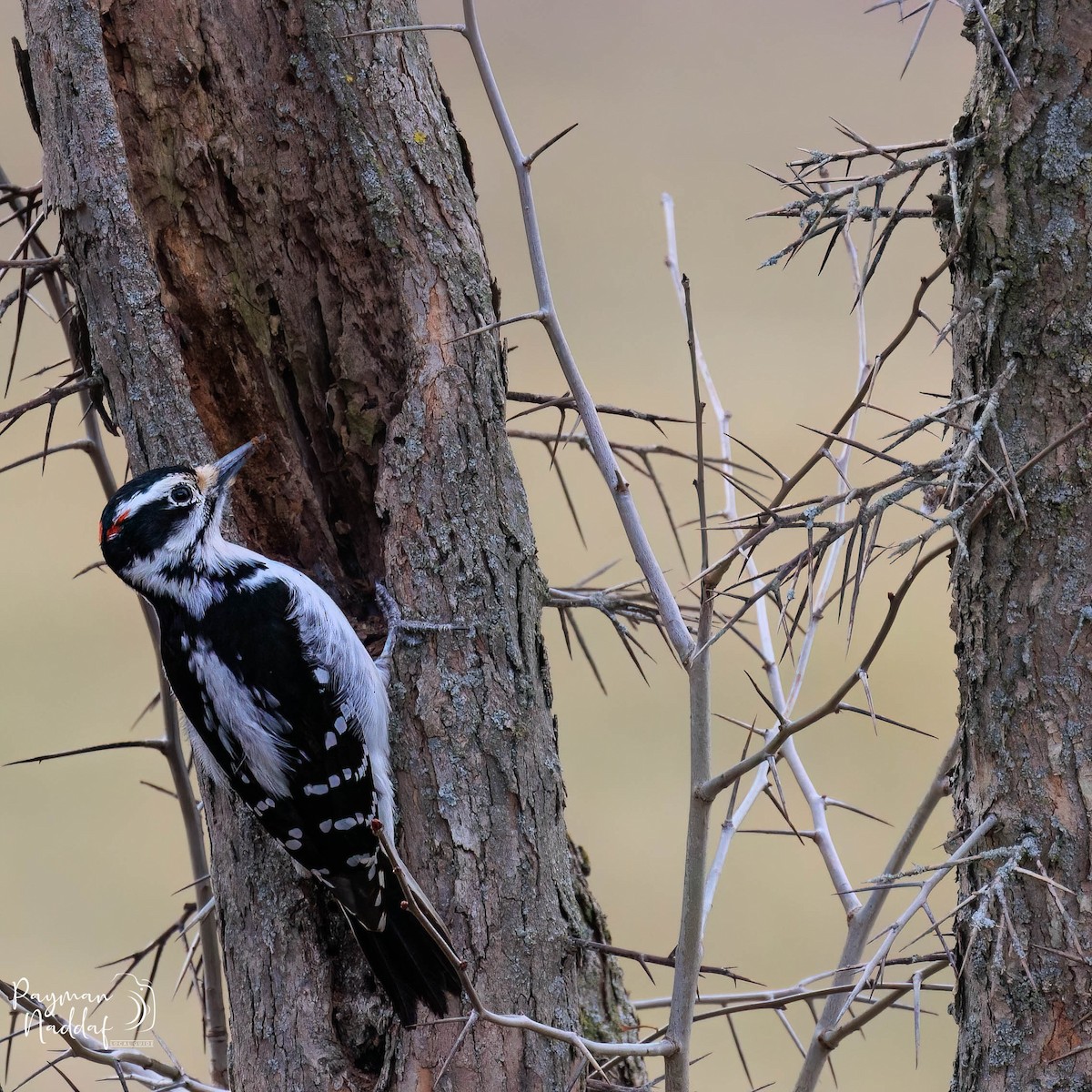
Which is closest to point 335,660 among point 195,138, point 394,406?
point 394,406

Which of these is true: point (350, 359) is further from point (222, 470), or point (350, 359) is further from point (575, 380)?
point (575, 380)

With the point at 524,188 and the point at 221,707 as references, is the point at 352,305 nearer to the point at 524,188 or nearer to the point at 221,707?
the point at 524,188

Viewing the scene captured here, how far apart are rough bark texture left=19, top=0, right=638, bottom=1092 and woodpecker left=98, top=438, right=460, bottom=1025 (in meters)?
0.07

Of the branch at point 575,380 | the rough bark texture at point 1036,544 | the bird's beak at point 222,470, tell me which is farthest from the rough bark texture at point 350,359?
the rough bark texture at point 1036,544

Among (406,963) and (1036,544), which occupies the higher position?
(1036,544)

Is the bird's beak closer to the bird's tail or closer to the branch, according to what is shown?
the branch

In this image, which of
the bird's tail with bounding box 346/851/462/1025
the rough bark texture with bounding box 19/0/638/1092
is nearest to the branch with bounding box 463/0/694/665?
the rough bark texture with bounding box 19/0/638/1092

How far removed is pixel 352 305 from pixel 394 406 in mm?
199

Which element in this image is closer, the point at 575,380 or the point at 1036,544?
the point at 1036,544

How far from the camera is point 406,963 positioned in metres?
1.82

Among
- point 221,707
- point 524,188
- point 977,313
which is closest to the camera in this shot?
point 977,313

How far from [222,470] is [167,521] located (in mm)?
180

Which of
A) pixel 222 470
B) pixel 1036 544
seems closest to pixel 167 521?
pixel 222 470

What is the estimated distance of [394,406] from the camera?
198 centimetres
